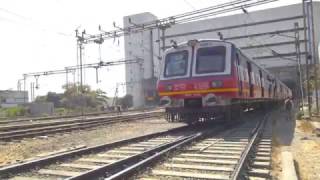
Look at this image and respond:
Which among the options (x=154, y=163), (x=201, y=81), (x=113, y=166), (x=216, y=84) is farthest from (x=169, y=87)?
(x=113, y=166)

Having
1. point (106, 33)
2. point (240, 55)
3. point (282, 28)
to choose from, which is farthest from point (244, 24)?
point (240, 55)

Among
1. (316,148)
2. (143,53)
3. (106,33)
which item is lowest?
(316,148)

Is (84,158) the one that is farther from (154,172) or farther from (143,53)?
(143,53)

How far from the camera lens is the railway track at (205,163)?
6645 millimetres

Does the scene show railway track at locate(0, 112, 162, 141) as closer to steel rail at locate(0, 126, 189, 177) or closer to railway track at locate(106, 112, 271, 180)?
steel rail at locate(0, 126, 189, 177)

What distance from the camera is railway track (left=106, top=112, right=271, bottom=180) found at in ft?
21.8

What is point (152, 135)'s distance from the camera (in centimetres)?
1263

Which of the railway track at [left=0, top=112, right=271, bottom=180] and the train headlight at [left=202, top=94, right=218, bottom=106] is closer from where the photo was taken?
the railway track at [left=0, top=112, right=271, bottom=180]

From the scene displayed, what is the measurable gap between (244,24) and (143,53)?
25222 millimetres

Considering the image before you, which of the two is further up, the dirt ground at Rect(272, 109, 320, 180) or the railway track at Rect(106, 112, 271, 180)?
the railway track at Rect(106, 112, 271, 180)

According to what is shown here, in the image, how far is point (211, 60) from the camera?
48.8 ft

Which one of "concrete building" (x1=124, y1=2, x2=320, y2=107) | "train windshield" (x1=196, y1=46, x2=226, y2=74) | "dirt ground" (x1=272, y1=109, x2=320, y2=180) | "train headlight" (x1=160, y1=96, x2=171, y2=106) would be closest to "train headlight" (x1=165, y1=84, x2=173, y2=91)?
"train headlight" (x1=160, y1=96, x2=171, y2=106)

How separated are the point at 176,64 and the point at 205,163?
813cm

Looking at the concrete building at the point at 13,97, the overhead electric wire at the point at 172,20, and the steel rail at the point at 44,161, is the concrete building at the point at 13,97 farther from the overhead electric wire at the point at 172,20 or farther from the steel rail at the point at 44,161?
the steel rail at the point at 44,161
